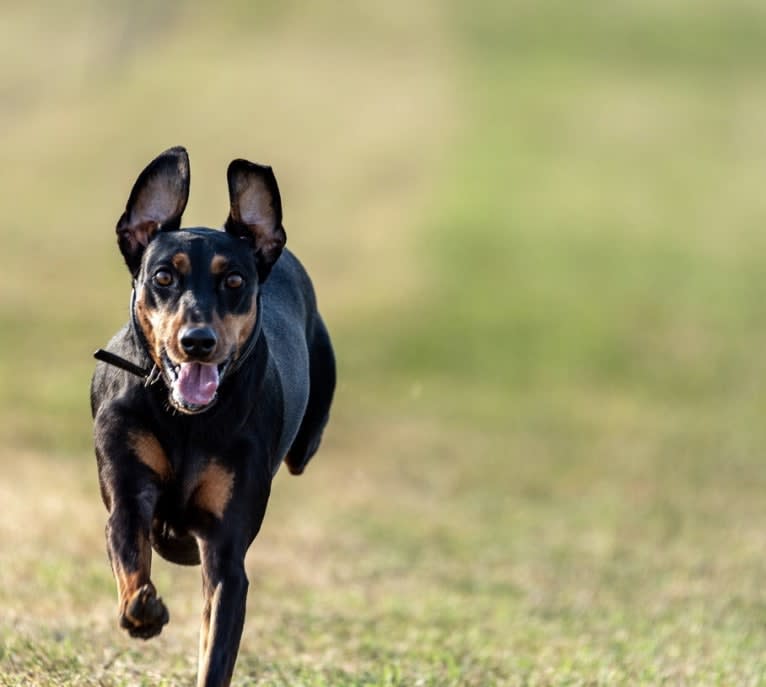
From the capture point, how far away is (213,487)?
6684mm

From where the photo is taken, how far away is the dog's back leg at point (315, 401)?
8984mm

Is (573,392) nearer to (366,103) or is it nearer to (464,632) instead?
(464,632)

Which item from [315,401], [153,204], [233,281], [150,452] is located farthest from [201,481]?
[315,401]

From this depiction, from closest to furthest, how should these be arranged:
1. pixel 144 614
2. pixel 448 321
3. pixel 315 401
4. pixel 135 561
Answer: pixel 144 614
pixel 135 561
pixel 315 401
pixel 448 321

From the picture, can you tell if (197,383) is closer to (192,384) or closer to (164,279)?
(192,384)

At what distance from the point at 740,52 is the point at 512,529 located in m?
39.7

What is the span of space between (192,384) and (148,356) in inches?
11.9

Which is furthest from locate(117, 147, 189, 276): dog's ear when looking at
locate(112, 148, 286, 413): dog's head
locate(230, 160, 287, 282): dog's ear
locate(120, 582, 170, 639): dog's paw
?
locate(120, 582, 170, 639): dog's paw

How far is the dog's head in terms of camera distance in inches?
255

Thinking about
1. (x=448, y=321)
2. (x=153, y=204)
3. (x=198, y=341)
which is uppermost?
(x=153, y=204)

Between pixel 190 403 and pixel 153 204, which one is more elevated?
pixel 153 204

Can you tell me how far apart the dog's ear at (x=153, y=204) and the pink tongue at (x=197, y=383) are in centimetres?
63

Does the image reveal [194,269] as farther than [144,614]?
Yes

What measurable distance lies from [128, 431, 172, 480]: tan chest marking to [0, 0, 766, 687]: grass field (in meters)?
1.27
